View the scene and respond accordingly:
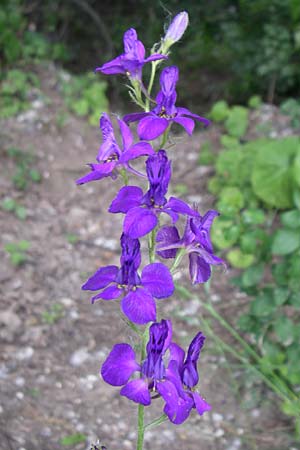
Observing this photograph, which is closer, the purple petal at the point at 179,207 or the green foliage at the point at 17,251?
the purple petal at the point at 179,207

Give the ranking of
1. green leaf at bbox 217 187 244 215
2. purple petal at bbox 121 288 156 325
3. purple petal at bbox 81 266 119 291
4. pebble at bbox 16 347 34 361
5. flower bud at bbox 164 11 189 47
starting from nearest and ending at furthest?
purple petal at bbox 121 288 156 325, purple petal at bbox 81 266 119 291, flower bud at bbox 164 11 189 47, pebble at bbox 16 347 34 361, green leaf at bbox 217 187 244 215

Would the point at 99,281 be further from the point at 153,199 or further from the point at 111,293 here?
the point at 153,199

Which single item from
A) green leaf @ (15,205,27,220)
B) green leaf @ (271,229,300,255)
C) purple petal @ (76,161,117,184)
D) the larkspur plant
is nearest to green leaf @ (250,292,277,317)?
green leaf @ (271,229,300,255)

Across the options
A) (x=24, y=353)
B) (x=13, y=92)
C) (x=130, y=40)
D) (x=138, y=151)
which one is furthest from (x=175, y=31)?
(x=13, y=92)

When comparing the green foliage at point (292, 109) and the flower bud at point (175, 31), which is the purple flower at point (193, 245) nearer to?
the flower bud at point (175, 31)

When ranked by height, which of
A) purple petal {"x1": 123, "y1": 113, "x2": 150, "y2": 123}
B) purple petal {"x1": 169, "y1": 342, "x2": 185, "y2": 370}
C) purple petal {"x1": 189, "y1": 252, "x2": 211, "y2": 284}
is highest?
purple petal {"x1": 123, "y1": 113, "x2": 150, "y2": 123}

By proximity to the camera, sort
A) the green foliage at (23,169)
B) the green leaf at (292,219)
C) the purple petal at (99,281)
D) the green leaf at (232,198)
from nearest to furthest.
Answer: the purple petal at (99,281) → the green leaf at (292,219) → the green leaf at (232,198) → the green foliage at (23,169)

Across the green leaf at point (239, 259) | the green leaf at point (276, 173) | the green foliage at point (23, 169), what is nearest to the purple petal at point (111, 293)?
the green leaf at point (239, 259)

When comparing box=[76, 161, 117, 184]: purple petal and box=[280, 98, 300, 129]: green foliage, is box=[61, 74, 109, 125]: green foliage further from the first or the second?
box=[76, 161, 117, 184]: purple petal
